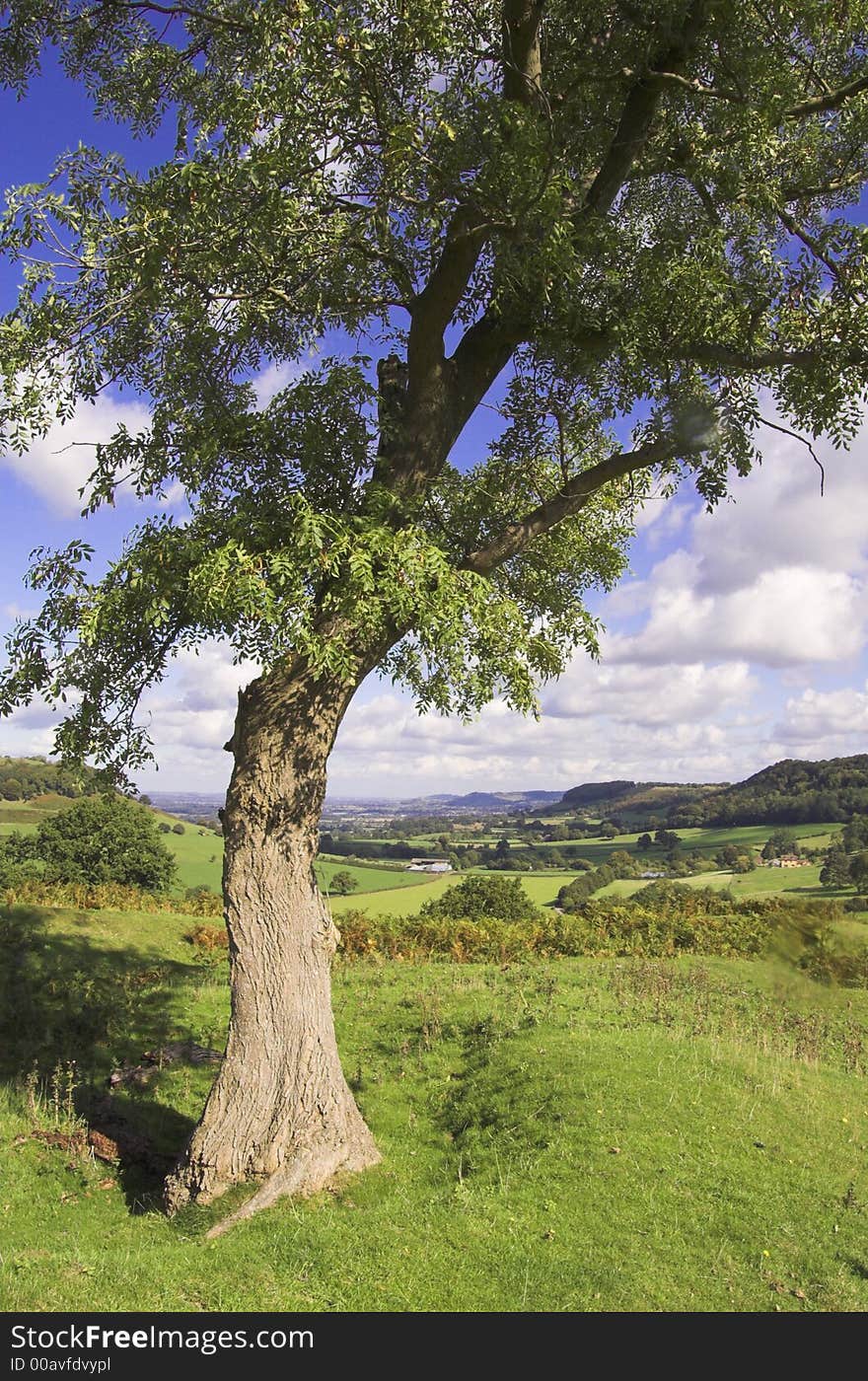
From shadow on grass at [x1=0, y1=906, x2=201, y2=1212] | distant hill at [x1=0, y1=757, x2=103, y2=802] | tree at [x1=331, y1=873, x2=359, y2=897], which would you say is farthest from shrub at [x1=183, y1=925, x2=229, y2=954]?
distant hill at [x1=0, y1=757, x2=103, y2=802]

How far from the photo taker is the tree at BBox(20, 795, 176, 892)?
106ft

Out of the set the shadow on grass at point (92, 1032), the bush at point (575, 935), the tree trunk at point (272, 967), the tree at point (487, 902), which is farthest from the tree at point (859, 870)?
the tree trunk at point (272, 967)

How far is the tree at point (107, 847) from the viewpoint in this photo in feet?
106

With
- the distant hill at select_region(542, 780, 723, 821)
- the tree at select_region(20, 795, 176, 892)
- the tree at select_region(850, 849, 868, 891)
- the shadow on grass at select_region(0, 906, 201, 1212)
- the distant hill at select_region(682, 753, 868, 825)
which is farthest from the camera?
the distant hill at select_region(542, 780, 723, 821)

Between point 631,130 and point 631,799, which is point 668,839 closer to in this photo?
point 631,799

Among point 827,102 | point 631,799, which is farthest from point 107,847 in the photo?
point 631,799

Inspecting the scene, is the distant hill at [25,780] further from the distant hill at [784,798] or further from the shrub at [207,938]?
the distant hill at [784,798]

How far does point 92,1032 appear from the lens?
41.8 feet

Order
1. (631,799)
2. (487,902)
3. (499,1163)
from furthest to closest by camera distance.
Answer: (631,799) < (487,902) < (499,1163)

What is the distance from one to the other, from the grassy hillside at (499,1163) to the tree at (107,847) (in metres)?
17.3

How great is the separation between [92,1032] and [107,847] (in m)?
21.8

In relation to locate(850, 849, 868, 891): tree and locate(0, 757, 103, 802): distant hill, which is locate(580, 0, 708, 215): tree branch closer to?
locate(850, 849, 868, 891): tree

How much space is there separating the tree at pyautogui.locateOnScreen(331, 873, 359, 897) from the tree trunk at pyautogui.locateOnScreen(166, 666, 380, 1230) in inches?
1514

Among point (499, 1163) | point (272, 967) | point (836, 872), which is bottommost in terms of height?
point (836, 872)
